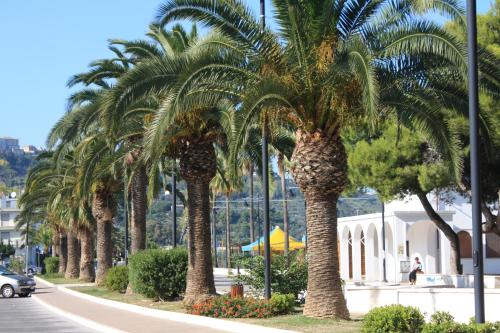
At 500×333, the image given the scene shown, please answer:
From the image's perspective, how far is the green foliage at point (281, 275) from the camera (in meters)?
26.1

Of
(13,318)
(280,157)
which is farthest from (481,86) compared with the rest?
(13,318)

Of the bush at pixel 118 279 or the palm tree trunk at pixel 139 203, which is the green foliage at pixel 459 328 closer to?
the palm tree trunk at pixel 139 203

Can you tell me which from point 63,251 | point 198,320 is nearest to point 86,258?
point 63,251

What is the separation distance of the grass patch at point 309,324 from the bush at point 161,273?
822cm

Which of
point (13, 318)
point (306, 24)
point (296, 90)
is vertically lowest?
point (13, 318)

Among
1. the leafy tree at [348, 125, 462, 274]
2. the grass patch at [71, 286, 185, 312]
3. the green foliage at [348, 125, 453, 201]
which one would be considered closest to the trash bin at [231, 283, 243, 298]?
the grass patch at [71, 286, 185, 312]

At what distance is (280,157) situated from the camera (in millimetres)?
30219

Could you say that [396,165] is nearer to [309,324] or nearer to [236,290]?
[236,290]

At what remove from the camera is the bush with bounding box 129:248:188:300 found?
29188 millimetres

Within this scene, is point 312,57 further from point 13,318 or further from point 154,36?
point 13,318

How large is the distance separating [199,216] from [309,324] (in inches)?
304

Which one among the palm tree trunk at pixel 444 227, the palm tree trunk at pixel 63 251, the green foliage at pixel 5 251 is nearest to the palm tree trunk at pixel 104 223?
the palm tree trunk at pixel 444 227

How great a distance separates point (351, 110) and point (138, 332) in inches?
278

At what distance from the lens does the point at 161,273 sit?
29.2 metres
